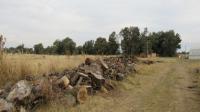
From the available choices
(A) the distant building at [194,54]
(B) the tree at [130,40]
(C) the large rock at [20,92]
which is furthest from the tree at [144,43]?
(C) the large rock at [20,92]

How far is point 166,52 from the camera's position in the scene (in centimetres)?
8119

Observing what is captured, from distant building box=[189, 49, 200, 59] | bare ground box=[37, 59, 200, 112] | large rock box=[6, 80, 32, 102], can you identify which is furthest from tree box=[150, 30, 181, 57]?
large rock box=[6, 80, 32, 102]

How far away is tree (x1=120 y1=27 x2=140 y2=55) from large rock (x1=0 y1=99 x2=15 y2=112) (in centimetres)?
6248

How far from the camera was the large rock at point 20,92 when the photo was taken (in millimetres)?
8242

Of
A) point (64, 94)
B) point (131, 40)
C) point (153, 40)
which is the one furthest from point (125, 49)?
point (64, 94)

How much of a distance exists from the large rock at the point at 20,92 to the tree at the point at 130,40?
6174cm

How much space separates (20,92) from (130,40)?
63.6 metres

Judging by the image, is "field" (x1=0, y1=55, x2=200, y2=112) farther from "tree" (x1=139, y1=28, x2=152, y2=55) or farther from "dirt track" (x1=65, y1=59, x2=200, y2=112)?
"tree" (x1=139, y1=28, x2=152, y2=55)

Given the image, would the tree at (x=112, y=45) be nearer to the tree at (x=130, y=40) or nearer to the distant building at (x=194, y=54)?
the tree at (x=130, y=40)

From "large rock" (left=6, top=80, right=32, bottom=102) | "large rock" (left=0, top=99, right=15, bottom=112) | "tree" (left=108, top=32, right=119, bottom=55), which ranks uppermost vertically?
"tree" (left=108, top=32, right=119, bottom=55)

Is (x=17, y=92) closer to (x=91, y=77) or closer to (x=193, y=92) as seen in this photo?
(x=91, y=77)

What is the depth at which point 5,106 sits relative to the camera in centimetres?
780

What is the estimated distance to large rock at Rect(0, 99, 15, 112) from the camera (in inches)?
303

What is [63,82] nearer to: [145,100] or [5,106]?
[5,106]
